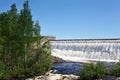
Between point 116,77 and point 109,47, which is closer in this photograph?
point 116,77

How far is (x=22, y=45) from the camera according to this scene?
125 ft

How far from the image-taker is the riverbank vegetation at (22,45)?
36653 millimetres

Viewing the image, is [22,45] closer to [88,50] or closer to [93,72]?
[93,72]

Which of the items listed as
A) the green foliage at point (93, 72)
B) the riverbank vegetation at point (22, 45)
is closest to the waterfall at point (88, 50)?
the riverbank vegetation at point (22, 45)

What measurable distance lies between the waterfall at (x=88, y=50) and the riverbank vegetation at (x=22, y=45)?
14257 millimetres

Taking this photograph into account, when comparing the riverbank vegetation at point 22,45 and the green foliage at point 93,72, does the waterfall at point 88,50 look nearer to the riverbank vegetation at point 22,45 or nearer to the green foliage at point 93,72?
the riverbank vegetation at point 22,45

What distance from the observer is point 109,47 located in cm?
5212

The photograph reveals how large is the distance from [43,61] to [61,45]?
22.1 m

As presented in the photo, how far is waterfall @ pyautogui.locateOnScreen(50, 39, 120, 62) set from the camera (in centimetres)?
5119

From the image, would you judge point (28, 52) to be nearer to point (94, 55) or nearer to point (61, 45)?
point (94, 55)

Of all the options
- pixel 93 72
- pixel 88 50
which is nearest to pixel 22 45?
pixel 93 72

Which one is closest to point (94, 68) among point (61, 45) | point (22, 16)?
point (22, 16)

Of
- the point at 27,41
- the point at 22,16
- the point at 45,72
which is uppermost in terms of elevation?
the point at 22,16

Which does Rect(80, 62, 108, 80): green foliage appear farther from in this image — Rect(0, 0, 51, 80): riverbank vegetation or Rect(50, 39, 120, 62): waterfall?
Rect(50, 39, 120, 62): waterfall
